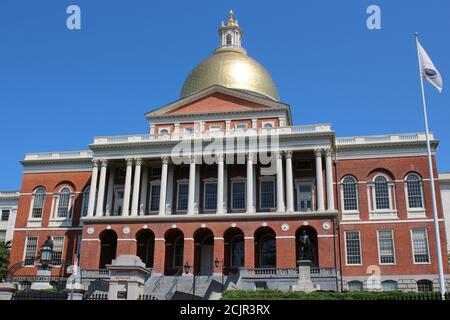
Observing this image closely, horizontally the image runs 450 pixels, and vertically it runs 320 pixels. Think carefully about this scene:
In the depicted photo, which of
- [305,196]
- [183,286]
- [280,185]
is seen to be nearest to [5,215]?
[183,286]

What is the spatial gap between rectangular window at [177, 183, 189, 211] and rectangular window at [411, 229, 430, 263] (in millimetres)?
22090

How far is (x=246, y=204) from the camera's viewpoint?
51.0m

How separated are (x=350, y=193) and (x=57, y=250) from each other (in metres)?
31.1

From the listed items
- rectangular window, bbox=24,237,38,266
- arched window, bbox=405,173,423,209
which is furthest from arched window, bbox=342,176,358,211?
rectangular window, bbox=24,237,38,266

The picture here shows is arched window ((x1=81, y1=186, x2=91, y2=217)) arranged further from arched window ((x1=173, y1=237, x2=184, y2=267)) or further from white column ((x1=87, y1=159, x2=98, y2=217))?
arched window ((x1=173, y1=237, x2=184, y2=267))

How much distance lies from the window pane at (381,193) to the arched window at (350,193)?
2.00 meters

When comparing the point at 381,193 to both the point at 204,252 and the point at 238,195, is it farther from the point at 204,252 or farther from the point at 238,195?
the point at 204,252

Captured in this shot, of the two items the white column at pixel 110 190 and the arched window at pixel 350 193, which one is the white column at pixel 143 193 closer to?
the white column at pixel 110 190

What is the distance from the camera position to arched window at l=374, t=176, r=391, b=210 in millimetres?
51969

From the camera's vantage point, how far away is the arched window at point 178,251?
5191 cm

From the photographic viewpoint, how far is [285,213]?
47875mm

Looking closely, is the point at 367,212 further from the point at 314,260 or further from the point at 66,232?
the point at 66,232
